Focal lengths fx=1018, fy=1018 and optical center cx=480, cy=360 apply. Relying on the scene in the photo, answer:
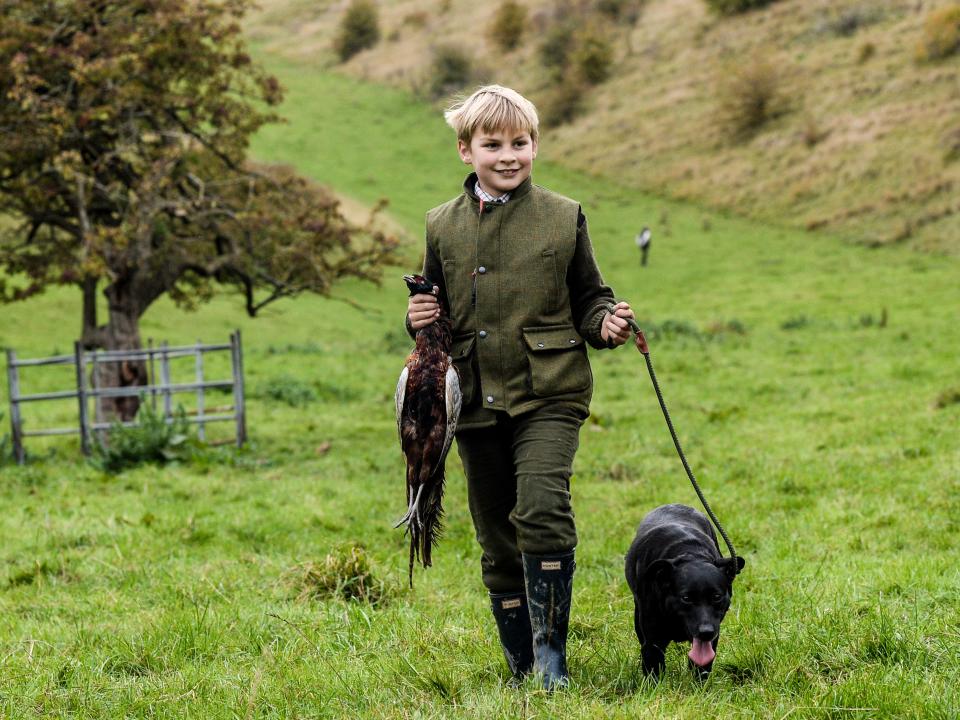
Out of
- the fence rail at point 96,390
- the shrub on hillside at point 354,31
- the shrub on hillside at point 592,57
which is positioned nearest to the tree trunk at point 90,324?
the fence rail at point 96,390

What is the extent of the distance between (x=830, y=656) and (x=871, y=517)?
3337 millimetres

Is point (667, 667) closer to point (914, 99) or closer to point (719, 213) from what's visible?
point (719, 213)

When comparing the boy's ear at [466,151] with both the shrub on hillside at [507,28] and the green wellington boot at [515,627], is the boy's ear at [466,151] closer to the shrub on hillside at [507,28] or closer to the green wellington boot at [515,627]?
the green wellington boot at [515,627]

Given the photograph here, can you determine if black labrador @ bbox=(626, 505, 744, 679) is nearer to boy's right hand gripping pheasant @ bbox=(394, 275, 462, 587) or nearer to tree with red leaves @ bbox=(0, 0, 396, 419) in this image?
boy's right hand gripping pheasant @ bbox=(394, 275, 462, 587)

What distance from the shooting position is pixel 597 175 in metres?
46.0

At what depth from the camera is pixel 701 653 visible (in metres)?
3.77

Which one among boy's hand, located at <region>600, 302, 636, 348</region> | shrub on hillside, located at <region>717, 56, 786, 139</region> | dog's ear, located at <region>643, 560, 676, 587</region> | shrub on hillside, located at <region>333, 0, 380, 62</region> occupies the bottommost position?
dog's ear, located at <region>643, 560, 676, 587</region>

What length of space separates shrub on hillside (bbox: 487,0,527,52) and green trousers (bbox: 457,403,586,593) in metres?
65.9

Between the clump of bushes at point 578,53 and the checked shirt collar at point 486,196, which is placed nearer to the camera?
the checked shirt collar at point 486,196

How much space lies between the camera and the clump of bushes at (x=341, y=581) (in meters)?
5.64

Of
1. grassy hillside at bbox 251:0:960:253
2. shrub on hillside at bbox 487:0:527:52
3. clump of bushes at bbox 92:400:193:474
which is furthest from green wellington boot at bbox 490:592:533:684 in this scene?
shrub on hillside at bbox 487:0:527:52

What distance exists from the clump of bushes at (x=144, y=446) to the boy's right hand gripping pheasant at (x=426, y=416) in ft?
27.8

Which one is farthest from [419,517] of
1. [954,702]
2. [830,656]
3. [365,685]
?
[954,702]

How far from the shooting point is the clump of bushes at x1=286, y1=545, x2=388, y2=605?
5.64m
